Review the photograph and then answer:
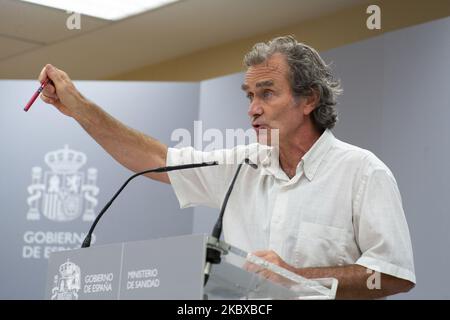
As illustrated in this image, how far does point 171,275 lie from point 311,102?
1014mm

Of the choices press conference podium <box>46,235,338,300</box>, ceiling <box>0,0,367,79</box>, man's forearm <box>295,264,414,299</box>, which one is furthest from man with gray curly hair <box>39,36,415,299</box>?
ceiling <box>0,0,367,79</box>

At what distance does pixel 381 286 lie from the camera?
179cm

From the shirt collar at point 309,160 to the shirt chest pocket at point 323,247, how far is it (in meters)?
0.16

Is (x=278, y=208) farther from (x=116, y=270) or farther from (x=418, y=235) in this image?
(x=418, y=235)

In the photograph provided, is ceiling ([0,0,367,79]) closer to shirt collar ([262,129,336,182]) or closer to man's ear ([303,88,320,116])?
man's ear ([303,88,320,116])

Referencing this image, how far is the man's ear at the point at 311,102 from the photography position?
2152 millimetres

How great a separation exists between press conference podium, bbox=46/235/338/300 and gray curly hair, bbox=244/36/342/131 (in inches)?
28.6

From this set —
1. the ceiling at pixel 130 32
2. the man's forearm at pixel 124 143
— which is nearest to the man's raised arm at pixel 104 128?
the man's forearm at pixel 124 143

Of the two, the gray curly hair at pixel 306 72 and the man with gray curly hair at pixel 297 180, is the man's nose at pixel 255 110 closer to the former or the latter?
the man with gray curly hair at pixel 297 180

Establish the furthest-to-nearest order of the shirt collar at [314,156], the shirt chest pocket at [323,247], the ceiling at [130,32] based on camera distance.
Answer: the ceiling at [130,32] → the shirt collar at [314,156] → the shirt chest pocket at [323,247]

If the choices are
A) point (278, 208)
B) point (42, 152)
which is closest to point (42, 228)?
point (42, 152)

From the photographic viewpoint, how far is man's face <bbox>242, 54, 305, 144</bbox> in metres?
2.07

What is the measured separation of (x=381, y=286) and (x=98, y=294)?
0.69 m

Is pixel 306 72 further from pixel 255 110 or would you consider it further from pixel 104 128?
pixel 104 128
